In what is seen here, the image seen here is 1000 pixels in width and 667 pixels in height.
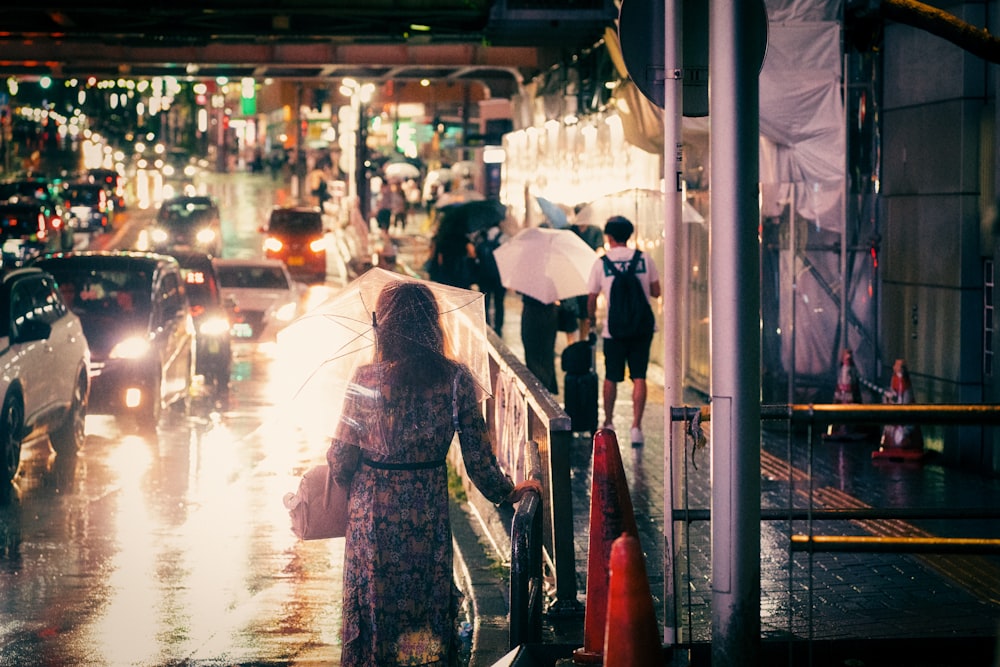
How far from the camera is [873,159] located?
46.6ft

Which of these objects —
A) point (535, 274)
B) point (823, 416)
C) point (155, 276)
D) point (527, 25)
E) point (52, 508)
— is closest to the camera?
point (823, 416)

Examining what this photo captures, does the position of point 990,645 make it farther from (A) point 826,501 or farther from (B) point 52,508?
(B) point 52,508

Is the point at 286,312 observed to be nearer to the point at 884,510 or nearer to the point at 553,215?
the point at 553,215

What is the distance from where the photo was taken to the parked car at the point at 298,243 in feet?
118

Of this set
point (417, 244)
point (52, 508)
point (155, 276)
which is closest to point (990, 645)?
point (52, 508)

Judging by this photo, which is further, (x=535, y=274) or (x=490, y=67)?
(x=490, y=67)

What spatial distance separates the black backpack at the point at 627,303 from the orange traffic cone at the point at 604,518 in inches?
262

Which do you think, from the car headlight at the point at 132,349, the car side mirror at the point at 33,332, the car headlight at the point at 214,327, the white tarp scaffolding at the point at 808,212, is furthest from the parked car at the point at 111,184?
the car side mirror at the point at 33,332

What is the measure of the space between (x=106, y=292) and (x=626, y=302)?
18.8 ft

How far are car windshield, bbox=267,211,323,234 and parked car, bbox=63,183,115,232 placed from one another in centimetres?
1873

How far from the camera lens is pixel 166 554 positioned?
9625 mm

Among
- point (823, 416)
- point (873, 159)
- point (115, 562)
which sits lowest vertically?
point (115, 562)

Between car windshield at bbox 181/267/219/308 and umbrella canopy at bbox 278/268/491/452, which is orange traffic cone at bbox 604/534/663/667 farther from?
car windshield at bbox 181/267/219/308

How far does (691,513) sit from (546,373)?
9109 mm
